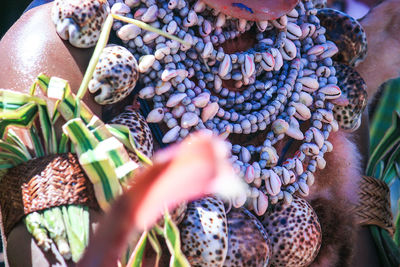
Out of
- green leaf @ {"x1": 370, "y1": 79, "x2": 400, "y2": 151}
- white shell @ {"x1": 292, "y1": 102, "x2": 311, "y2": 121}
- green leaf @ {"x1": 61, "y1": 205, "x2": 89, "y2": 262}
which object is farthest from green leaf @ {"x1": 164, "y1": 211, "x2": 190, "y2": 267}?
green leaf @ {"x1": 370, "y1": 79, "x2": 400, "y2": 151}

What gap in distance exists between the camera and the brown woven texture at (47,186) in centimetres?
95

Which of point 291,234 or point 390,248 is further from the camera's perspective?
point 390,248

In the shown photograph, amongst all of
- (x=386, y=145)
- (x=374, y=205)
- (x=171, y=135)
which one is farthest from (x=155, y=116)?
(x=386, y=145)

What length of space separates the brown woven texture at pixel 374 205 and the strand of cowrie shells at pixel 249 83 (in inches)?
8.4

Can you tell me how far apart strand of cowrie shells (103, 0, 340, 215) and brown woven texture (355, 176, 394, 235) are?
214mm

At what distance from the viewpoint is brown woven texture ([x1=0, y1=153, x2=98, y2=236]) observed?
95 cm

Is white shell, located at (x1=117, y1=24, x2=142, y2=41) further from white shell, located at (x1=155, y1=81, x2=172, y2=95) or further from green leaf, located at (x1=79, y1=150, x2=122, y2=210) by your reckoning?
green leaf, located at (x1=79, y1=150, x2=122, y2=210)

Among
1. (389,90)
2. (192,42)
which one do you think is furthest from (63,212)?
(389,90)

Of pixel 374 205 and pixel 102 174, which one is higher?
pixel 102 174

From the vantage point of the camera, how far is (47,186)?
0.95 m

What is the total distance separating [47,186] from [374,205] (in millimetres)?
889

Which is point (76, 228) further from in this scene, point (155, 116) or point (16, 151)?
Answer: point (155, 116)

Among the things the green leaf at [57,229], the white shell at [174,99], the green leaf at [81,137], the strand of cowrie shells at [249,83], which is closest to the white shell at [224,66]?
the strand of cowrie shells at [249,83]

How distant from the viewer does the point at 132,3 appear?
3.68 feet
